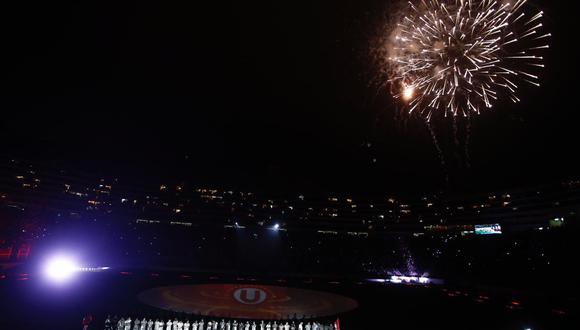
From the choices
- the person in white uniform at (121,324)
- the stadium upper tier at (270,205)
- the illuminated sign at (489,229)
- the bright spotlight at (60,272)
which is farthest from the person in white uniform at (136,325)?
the illuminated sign at (489,229)

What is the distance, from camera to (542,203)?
95438 millimetres

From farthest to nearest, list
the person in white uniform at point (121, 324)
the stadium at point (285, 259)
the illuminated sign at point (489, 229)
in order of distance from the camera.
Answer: the illuminated sign at point (489, 229) → the stadium at point (285, 259) → the person in white uniform at point (121, 324)

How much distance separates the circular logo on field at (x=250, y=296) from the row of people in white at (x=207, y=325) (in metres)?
6.04

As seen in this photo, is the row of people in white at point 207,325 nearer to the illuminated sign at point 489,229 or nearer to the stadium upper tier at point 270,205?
the stadium upper tier at point 270,205

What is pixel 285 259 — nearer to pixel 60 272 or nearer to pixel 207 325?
pixel 60 272

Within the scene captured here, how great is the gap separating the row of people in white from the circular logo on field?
6.04 meters

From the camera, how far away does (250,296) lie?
1249 inches

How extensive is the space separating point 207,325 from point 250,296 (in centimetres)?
854

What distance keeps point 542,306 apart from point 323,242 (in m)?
58.4

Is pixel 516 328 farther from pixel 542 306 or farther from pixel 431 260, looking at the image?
pixel 431 260

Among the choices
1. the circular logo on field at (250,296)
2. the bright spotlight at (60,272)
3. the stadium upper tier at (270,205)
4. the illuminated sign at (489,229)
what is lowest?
the circular logo on field at (250,296)

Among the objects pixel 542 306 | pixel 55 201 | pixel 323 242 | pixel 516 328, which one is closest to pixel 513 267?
pixel 542 306

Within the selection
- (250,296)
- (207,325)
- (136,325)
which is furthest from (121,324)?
(250,296)

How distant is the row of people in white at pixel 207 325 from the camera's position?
21.6 meters
